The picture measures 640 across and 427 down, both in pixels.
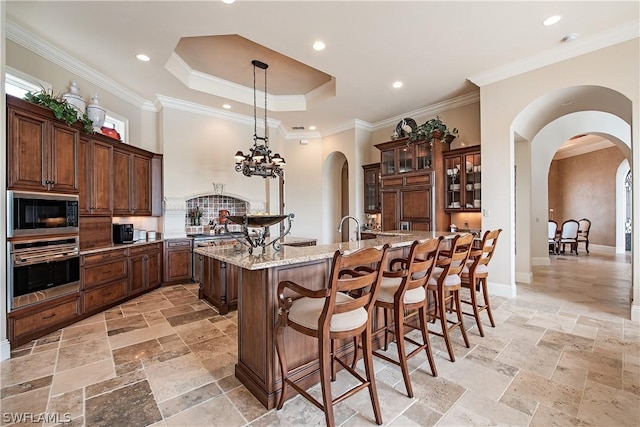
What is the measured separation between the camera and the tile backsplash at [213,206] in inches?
223

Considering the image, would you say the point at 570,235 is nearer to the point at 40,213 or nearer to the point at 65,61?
the point at 40,213

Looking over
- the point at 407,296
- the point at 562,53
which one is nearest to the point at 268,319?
the point at 407,296

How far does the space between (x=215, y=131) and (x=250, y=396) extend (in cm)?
514

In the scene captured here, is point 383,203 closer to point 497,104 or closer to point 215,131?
point 497,104

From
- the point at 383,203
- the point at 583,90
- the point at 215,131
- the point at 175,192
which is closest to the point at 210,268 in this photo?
the point at 175,192

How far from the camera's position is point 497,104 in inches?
167

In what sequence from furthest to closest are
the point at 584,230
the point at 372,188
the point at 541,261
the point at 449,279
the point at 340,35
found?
1. the point at 584,230
2. the point at 541,261
3. the point at 372,188
4. the point at 340,35
5. the point at 449,279

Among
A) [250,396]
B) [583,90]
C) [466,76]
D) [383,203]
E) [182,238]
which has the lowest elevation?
[250,396]

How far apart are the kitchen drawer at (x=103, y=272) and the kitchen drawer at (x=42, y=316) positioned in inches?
9.4

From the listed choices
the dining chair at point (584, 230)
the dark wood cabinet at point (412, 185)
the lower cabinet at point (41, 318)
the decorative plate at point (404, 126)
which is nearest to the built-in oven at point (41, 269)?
the lower cabinet at point (41, 318)

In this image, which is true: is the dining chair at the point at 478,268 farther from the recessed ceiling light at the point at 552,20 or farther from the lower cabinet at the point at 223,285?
the lower cabinet at the point at 223,285

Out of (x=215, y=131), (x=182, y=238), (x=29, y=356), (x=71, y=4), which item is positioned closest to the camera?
(x=29, y=356)

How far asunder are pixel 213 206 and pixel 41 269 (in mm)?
3203

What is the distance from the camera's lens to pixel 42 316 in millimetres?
2938
